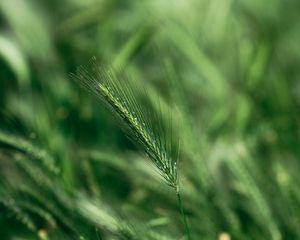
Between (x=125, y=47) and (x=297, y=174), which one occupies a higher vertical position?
(x=125, y=47)

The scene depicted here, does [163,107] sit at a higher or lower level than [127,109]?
higher

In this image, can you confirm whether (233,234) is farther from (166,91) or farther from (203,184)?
(166,91)

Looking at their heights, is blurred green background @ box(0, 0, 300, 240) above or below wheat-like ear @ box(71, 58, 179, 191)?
above

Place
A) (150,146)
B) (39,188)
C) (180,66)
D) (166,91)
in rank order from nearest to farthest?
(150,146) → (39,188) → (166,91) → (180,66)

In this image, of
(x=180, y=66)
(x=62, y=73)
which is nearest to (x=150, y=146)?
(x=62, y=73)

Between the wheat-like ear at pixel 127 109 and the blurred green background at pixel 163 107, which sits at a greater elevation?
the blurred green background at pixel 163 107

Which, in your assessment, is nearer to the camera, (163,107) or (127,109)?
(127,109)

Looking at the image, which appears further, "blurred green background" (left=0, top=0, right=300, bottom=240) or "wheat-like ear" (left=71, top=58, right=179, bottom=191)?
"blurred green background" (left=0, top=0, right=300, bottom=240)

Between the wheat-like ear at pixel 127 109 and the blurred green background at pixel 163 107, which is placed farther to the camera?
the blurred green background at pixel 163 107
